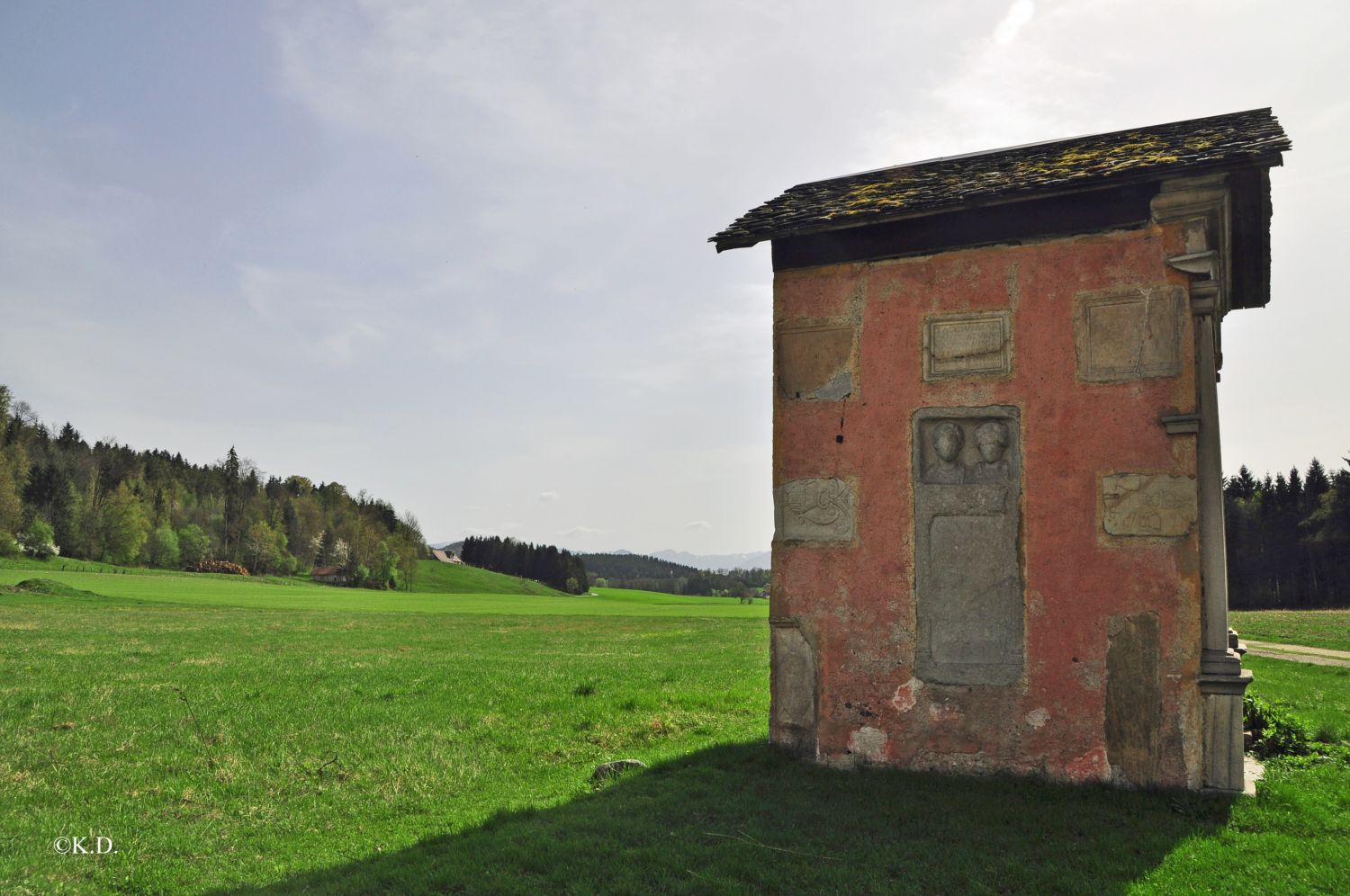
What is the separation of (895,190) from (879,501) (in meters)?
3.44

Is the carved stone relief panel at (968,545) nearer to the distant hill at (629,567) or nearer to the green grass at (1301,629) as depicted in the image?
the green grass at (1301,629)

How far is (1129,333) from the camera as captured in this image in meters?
7.35

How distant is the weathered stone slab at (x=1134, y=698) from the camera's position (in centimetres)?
688

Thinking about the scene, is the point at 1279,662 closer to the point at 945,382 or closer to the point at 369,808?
the point at 945,382

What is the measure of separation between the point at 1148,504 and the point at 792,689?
3783 millimetres

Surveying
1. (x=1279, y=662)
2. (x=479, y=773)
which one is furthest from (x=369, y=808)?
(x=1279, y=662)

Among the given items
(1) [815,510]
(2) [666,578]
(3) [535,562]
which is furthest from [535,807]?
(2) [666,578]

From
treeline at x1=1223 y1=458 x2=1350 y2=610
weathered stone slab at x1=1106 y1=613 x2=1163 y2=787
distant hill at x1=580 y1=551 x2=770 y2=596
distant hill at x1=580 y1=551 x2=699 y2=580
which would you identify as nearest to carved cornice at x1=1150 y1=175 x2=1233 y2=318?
weathered stone slab at x1=1106 y1=613 x2=1163 y2=787

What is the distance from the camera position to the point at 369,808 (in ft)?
22.9

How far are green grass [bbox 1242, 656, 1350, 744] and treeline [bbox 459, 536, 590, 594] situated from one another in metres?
93.7

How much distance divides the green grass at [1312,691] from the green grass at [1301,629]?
8.10 meters

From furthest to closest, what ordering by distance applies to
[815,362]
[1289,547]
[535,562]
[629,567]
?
[629,567] → [535,562] → [1289,547] → [815,362]

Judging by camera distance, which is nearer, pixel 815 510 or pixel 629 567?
pixel 815 510

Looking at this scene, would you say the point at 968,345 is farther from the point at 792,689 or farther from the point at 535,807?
the point at 535,807
